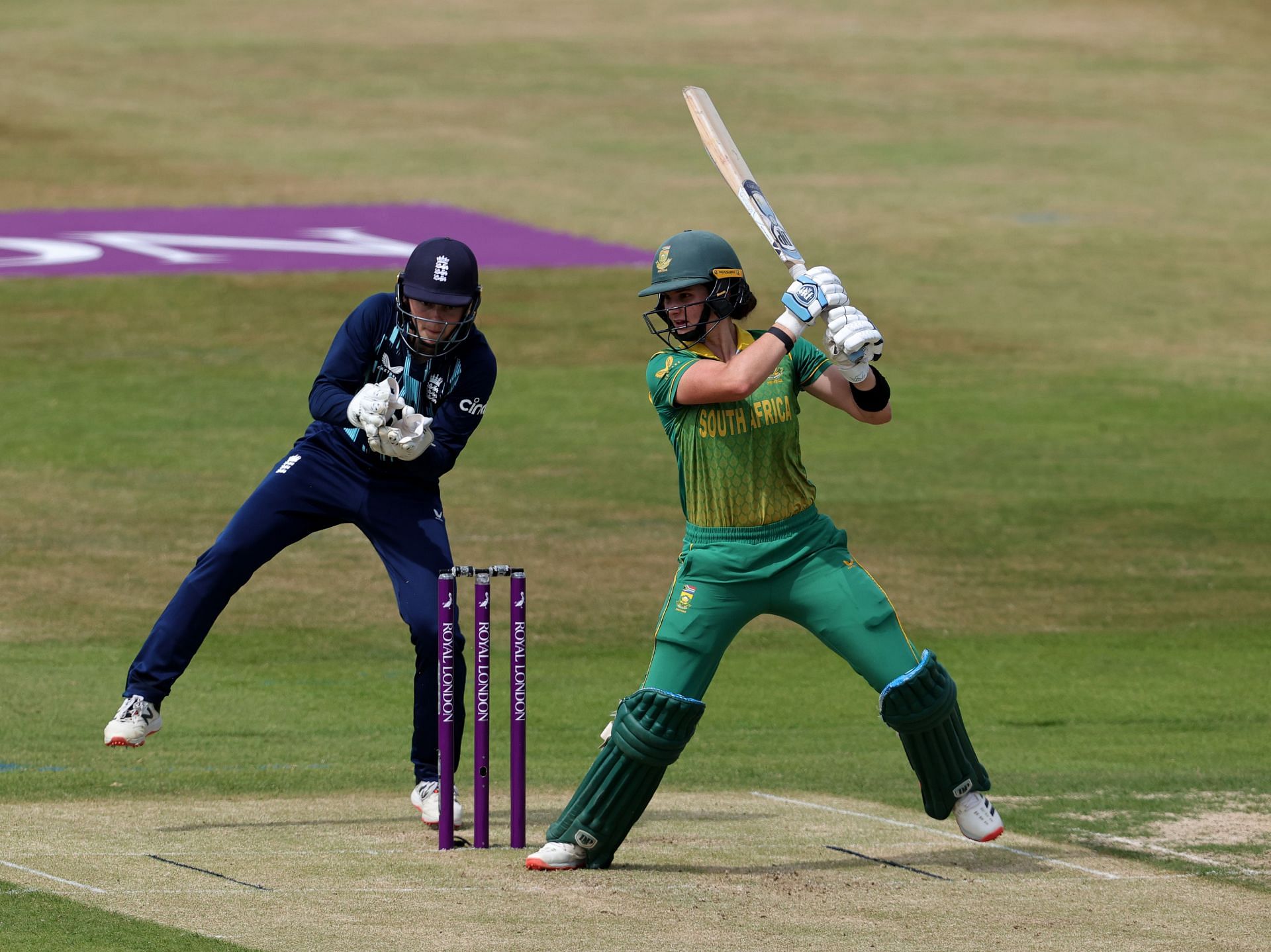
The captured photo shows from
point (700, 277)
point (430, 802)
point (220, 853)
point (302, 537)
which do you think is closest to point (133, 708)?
point (220, 853)

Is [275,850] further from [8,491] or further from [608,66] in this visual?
[608,66]

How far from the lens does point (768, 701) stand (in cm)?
1037

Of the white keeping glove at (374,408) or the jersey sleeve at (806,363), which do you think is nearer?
the jersey sleeve at (806,363)

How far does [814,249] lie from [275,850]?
1734 cm

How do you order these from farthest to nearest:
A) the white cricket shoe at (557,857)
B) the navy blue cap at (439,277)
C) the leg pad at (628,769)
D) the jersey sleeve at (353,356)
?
the jersey sleeve at (353,356), the navy blue cap at (439,277), the white cricket shoe at (557,857), the leg pad at (628,769)

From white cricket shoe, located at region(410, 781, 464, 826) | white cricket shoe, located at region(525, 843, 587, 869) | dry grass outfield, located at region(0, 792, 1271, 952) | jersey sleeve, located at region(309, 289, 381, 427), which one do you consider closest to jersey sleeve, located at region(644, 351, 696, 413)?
jersey sleeve, located at region(309, 289, 381, 427)

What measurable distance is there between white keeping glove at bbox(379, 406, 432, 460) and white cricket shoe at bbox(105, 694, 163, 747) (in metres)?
1.29

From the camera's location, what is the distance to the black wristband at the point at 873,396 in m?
7.11

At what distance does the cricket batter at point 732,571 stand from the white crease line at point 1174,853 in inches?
37.6

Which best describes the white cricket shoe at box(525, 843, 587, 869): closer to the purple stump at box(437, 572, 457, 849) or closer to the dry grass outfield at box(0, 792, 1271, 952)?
the dry grass outfield at box(0, 792, 1271, 952)

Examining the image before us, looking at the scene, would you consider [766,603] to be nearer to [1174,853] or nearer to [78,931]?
[1174,853]

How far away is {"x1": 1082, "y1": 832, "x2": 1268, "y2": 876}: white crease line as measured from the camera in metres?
7.20

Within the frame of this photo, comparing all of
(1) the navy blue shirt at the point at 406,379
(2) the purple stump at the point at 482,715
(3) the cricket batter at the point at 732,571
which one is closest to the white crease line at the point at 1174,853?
(3) the cricket batter at the point at 732,571

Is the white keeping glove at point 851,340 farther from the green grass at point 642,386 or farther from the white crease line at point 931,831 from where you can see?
the green grass at point 642,386
